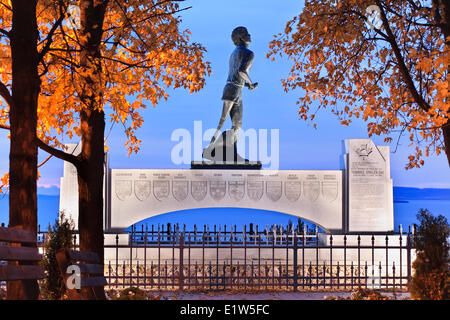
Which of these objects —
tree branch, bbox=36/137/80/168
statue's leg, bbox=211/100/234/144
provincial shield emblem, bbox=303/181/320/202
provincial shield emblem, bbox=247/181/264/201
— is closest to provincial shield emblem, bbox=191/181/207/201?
provincial shield emblem, bbox=247/181/264/201

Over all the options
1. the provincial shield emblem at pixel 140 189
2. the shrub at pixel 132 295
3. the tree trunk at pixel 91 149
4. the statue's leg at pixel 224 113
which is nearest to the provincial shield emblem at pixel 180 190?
the provincial shield emblem at pixel 140 189

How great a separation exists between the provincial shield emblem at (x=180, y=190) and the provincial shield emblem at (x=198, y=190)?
0.70 feet

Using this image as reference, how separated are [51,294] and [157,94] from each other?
13.1 ft

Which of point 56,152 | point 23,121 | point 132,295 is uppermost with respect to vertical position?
point 23,121

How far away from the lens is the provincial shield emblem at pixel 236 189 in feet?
62.1

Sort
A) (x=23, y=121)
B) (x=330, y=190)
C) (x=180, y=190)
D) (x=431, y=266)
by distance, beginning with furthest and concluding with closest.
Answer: (x=330, y=190) < (x=180, y=190) < (x=431, y=266) < (x=23, y=121)

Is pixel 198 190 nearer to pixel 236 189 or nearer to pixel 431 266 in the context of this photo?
pixel 236 189

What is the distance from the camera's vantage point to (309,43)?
9.38m

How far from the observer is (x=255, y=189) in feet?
62.4

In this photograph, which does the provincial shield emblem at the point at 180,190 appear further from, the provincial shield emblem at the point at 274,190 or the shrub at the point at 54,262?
the shrub at the point at 54,262

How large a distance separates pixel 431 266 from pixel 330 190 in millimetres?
11618

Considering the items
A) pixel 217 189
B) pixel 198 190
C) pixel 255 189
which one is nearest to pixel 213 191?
pixel 217 189
